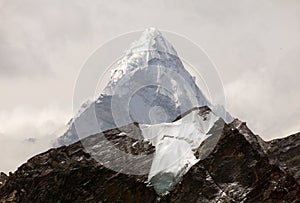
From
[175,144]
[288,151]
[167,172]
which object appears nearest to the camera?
[167,172]

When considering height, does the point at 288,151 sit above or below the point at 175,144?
above

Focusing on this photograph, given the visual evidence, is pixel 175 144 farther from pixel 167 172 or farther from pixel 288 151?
pixel 288 151

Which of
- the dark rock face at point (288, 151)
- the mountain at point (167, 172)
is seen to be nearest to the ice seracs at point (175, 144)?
the mountain at point (167, 172)

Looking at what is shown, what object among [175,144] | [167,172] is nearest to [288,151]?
[175,144]

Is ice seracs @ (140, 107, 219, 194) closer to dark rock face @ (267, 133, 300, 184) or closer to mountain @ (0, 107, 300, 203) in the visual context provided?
mountain @ (0, 107, 300, 203)

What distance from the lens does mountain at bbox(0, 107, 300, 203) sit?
1321 inches

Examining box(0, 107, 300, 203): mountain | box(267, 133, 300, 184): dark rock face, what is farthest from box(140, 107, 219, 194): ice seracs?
box(267, 133, 300, 184): dark rock face

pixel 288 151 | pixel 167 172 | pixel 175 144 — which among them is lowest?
pixel 167 172

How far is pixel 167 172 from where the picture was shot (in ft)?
121

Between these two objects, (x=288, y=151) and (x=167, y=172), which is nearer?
(x=167, y=172)

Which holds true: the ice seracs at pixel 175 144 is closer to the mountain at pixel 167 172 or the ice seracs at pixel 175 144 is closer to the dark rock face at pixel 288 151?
the mountain at pixel 167 172

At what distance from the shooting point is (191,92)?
54500mm

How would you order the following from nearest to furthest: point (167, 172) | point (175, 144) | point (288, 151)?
point (167, 172)
point (175, 144)
point (288, 151)

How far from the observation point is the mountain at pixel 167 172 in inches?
1321
